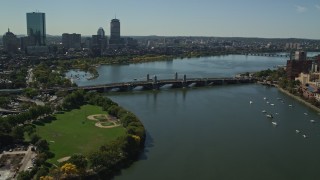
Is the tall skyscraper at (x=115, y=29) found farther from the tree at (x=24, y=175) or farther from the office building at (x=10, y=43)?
the tree at (x=24, y=175)

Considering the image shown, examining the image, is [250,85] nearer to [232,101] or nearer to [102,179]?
[232,101]

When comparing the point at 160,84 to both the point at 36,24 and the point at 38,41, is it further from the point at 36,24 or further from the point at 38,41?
the point at 36,24

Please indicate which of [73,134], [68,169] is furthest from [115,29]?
[68,169]

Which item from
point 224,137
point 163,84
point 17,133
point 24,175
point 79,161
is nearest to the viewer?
point 24,175

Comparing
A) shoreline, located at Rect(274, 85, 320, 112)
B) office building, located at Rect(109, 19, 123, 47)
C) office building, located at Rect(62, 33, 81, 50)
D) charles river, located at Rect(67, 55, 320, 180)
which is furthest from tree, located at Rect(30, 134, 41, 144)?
office building, located at Rect(109, 19, 123, 47)

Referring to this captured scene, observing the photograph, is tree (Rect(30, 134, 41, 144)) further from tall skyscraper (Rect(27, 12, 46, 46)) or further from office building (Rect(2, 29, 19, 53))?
tall skyscraper (Rect(27, 12, 46, 46))

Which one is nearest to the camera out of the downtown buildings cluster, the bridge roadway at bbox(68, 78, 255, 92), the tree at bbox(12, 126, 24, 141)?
the tree at bbox(12, 126, 24, 141)
